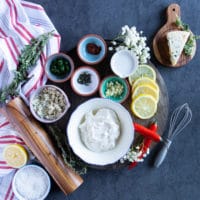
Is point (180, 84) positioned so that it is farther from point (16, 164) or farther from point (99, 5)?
point (16, 164)

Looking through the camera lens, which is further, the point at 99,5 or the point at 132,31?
the point at 99,5

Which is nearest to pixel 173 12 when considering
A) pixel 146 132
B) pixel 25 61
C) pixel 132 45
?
pixel 132 45

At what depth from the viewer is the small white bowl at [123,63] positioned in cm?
142

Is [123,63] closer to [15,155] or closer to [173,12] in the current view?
[173,12]

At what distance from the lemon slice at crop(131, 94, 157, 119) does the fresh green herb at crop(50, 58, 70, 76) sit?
0.30 metres

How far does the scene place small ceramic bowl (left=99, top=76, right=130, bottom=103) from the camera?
4.69 feet

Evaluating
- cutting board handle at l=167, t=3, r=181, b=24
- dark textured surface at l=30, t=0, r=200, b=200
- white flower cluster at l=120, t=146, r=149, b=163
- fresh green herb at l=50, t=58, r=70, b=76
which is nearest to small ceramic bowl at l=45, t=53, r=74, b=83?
fresh green herb at l=50, t=58, r=70, b=76

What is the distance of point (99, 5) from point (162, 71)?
44cm

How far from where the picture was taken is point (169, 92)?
1679 millimetres

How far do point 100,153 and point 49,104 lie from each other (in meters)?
0.28

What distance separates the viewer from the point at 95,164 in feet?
4.51

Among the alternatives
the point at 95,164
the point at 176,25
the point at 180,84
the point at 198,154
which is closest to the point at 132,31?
the point at 176,25

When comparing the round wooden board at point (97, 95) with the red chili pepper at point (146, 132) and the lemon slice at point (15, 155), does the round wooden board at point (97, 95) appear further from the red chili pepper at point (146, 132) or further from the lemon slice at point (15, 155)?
the lemon slice at point (15, 155)

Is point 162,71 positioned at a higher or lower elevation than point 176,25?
lower
